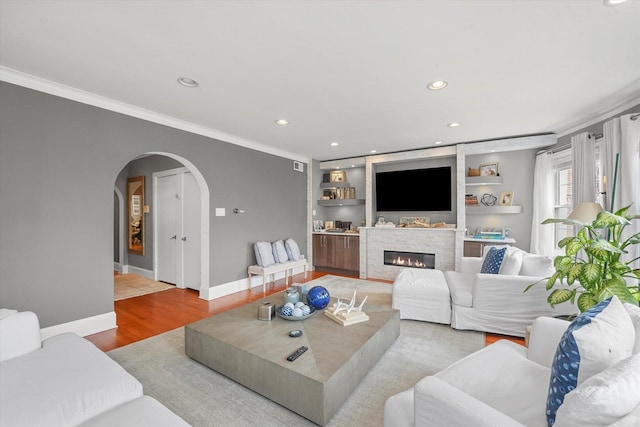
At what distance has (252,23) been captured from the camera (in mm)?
1787

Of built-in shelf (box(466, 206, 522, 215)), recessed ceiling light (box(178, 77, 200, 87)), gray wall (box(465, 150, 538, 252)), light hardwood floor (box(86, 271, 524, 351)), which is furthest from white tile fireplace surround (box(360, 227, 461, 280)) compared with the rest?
recessed ceiling light (box(178, 77, 200, 87))

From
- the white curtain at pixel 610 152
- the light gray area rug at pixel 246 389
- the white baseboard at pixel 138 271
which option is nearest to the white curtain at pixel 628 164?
the white curtain at pixel 610 152

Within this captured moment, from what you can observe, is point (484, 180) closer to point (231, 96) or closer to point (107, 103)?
point (231, 96)

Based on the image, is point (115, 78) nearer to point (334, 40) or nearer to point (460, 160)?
point (334, 40)

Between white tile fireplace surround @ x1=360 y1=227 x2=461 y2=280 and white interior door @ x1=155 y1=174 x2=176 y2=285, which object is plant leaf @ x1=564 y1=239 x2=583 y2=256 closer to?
white tile fireplace surround @ x1=360 y1=227 x2=461 y2=280

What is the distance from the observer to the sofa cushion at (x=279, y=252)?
499 centimetres

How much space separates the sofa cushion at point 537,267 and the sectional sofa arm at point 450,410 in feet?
8.18

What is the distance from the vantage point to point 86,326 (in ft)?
9.52

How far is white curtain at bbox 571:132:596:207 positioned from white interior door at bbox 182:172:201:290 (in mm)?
5398

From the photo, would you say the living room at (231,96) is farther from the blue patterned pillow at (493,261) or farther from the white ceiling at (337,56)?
the blue patterned pillow at (493,261)

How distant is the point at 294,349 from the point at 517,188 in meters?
4.82

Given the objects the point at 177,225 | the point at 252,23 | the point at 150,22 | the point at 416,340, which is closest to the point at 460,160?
the point at 416,340

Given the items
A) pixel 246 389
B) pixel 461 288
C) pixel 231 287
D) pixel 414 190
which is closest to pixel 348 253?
pixel 414 190

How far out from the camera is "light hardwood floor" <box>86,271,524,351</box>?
2.86 metres
